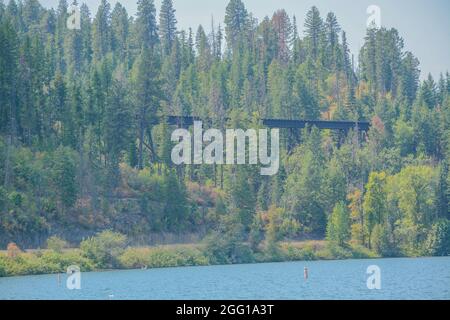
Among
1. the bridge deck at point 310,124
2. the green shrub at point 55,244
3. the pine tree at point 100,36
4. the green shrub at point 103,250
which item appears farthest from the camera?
the pine tree at point 100,36

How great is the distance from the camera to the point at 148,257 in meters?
90.6

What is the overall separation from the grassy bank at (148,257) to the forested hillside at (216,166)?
1328 mm

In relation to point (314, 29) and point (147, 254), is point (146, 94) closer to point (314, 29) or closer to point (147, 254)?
point (147, 254)

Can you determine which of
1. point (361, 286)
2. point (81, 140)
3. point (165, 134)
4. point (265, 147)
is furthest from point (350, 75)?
point (361, 286)

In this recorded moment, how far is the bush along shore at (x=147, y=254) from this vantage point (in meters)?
82.3

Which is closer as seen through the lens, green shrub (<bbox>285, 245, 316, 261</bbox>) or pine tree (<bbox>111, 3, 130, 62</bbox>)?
green shrub (<bbox>285, 245, 316, 261</bbox>)

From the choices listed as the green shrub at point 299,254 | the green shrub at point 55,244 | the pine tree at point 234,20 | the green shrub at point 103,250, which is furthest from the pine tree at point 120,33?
the green shrub at point 103,250

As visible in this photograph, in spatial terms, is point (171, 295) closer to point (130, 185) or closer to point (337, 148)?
point (130, 185)

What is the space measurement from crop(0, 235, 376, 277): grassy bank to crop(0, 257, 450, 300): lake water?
127 inches

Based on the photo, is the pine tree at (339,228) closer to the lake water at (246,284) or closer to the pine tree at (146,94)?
the lake water at (246,284)

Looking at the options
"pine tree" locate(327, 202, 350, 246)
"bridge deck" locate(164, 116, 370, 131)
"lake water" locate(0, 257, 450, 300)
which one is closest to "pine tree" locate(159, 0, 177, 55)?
"bridge deck" locate(164, 116, 370, 131)

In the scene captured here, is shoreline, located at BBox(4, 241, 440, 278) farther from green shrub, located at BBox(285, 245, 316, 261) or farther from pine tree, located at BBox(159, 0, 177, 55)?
pine tree, located at BBox(159, 0, 177, 55)

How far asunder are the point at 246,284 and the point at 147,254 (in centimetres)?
2356

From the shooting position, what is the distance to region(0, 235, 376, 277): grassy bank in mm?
81875
